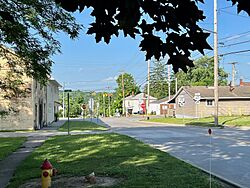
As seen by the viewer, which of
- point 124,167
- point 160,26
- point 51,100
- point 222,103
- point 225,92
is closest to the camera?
point 160,26

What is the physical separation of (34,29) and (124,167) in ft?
15.1

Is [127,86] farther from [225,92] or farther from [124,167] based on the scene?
[124,167]

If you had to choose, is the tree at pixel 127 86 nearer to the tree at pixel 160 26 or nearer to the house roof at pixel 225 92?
the house roof at pixel 225 92

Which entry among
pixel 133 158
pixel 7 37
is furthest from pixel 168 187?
pixel 7 37

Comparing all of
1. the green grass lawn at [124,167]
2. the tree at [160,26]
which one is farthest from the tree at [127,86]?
the tree at [160,26]

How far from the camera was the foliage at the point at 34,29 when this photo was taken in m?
10.7

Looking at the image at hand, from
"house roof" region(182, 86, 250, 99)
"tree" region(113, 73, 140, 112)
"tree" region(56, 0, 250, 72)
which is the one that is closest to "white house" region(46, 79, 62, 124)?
"house roof" region(182, 86, 250, 99)

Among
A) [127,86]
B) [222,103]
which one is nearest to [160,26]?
[222,103]

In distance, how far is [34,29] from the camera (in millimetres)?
11469

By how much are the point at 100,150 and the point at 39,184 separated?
23.1 feet

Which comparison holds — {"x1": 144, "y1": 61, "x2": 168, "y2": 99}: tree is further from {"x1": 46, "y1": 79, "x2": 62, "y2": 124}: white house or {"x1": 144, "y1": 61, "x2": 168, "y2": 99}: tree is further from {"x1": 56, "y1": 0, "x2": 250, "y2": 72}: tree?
{"x1": 56, "y1": 0, "x2": 250, "y2": 72}: tree

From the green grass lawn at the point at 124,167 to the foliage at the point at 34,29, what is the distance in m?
2.88

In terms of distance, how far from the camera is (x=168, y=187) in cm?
827

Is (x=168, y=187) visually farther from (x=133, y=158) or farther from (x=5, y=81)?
(x=5, y=81)
